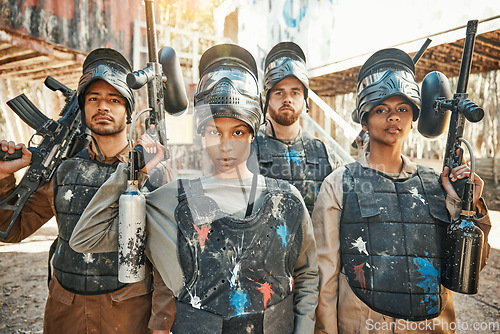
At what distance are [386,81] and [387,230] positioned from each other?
1.08m

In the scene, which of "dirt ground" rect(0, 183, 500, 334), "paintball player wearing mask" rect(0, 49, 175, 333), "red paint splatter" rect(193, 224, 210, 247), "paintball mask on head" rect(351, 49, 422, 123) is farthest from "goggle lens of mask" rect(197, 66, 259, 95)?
"dirt ground" rect(0, 183, 500, 334)

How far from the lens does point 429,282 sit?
2061 mm

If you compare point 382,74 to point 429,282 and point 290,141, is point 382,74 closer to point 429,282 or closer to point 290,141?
point 290,141

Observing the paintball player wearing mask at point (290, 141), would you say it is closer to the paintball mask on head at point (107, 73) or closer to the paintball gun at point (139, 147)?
the paintball gun at point (139, 147)

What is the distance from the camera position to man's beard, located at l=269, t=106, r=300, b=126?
3.05m

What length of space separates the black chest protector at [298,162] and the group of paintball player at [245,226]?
0.03m

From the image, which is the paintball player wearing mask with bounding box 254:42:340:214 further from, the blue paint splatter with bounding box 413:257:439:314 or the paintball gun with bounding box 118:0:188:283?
the blue paint splatter with bounding box 413:257:439:314

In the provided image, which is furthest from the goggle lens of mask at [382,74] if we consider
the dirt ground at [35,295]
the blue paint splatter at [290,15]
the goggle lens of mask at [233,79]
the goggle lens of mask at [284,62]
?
the blue paint splatter at [290,15]

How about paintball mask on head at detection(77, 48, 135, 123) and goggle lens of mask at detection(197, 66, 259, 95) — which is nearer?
goggle lens of mask at detection(197, 66, 259, 95)

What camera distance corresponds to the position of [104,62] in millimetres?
2680

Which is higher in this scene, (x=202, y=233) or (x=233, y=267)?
(x=202, y=233)

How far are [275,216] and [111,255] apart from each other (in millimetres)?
1376

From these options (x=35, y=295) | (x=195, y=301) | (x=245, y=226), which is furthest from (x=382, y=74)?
(x=35, y=295)

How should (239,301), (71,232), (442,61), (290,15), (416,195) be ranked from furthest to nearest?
(290,15) → (442,61) → (71,232) → (416,195) → (239,301)
